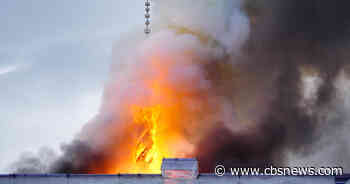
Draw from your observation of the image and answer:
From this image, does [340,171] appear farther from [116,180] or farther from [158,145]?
[158,145]

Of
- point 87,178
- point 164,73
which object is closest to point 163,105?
point 164,73

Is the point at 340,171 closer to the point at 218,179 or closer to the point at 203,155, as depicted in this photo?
the point at 218,179

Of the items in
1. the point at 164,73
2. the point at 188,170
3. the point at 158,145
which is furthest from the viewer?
the point at 164,73

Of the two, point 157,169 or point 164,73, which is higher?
point 164,73

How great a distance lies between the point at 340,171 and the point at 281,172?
3.14 meters

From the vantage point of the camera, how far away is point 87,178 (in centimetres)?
2752

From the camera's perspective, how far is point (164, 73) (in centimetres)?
4612

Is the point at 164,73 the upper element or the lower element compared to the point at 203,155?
upper

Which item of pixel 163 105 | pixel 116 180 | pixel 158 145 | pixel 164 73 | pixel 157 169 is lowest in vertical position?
pixel 116 180

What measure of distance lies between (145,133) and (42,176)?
13.4 metres

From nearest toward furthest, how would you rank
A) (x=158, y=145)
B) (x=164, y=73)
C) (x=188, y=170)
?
(x=188, y=170), (x=158, y=145), (x=164, y=73)

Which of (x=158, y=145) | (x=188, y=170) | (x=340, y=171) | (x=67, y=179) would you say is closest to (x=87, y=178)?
(x=67, y=179)

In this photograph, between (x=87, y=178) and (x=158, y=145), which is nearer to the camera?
(x=87, y=178)

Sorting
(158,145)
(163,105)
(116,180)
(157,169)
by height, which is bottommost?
→ (116,180)
